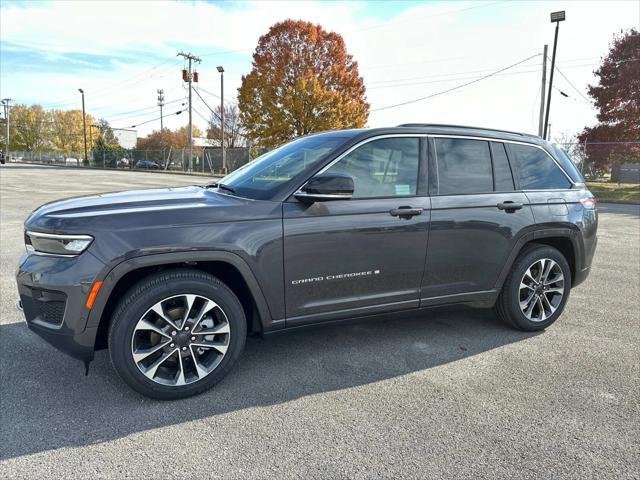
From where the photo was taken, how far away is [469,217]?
12.4 feet

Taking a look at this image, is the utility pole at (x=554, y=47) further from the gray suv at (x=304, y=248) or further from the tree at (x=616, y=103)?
the gray suv at (x=304, y=248)

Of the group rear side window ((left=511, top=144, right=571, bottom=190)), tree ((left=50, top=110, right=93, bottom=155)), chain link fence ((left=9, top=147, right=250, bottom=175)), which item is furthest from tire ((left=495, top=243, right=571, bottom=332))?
tree ((left=50, top=110, right=93, bottom=155))

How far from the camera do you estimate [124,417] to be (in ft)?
9.16

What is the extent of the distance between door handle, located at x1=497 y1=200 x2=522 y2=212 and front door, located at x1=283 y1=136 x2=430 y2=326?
75cm

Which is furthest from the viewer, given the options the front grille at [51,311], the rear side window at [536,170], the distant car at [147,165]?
the distant car at [147,165]

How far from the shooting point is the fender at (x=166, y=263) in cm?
278

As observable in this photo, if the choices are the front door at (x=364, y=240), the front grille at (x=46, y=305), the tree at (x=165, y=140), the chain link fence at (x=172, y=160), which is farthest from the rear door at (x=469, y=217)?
the tree at (x=165, y=140)

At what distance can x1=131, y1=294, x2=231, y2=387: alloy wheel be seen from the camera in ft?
9.60

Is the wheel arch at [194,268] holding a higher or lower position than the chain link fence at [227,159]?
lower

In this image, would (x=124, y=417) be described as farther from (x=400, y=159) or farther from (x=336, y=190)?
(x=400, y=159)

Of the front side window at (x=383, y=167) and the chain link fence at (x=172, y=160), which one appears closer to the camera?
the front side window at (x=383, y=167)

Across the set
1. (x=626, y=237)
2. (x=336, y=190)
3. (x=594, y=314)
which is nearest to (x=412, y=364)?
(x=336, y=190)

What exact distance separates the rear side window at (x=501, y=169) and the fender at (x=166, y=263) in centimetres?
228

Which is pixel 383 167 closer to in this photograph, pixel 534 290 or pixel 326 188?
pixel 326 188
